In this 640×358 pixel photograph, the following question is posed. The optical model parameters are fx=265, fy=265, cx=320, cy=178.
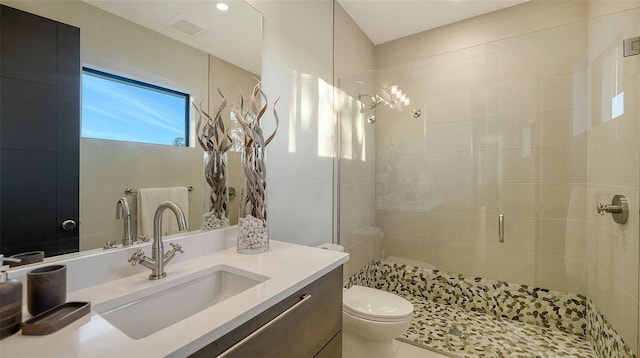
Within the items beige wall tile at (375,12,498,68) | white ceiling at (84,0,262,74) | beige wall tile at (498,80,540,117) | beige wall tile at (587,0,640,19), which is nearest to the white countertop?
white ceiling at (84,0,262,74)

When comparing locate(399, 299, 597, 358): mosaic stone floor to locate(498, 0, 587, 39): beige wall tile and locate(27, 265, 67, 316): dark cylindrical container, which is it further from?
locate(498, 0, 587, 39): beige wall tile

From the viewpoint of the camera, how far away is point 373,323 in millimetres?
1476

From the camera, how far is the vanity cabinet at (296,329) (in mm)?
650

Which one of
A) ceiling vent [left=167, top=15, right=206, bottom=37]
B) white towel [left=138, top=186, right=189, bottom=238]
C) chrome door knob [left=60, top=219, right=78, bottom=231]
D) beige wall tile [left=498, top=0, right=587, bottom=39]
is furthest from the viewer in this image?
beige wall tile [left=498, top=0, right=587, bottom=39]

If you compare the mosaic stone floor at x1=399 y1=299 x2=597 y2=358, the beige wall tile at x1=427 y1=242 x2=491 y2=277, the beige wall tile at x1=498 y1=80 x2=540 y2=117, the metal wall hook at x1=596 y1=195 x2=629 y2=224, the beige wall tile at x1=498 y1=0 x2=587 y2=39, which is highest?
the beige wall tile at x1=498 y1=0 x2=587 y2=39

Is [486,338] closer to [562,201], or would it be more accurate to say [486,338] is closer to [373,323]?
[373,323]

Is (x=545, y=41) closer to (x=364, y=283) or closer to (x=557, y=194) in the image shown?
(x=557, y=194)

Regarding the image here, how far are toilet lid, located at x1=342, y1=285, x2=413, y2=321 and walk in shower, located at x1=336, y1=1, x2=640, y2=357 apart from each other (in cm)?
50

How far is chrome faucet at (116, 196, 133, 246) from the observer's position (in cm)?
92

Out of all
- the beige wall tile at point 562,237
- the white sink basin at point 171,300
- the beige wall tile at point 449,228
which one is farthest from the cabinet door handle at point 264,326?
the beige wall tile at point 562,237

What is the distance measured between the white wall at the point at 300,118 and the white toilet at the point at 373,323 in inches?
20.8

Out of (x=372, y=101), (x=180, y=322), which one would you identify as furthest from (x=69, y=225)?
(x=372, y=101)

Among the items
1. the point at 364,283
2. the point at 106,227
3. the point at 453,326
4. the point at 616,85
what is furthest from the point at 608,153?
the point at 106,227

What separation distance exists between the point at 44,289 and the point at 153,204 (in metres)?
0.42
